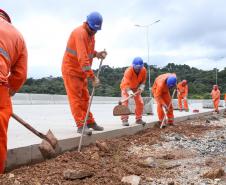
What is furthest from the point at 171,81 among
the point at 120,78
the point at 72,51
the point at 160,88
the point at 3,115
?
the point at 120,78

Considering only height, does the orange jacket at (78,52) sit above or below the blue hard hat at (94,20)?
below

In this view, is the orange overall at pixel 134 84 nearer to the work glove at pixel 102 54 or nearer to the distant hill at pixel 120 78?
the work glove at pixel 102 54

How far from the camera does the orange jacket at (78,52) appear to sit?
684 cm

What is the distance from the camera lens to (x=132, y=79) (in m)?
10.6

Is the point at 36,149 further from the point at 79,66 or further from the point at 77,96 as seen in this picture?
the point at 79,66

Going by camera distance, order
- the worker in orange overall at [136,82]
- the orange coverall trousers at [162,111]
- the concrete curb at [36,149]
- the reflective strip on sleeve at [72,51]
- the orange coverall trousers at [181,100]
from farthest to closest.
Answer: the orange coverall trousers at [181,100] → the orange coverall trousers at [162,111] → the worker in orange overall at [136,82] → the reflective strip on sleeve at [72,51] → the concrete curb at [36,149]

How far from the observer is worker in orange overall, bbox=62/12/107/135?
6.99 metres

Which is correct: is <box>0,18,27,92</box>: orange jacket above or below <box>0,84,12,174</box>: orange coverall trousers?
above

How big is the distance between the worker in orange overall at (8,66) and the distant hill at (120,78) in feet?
68.6

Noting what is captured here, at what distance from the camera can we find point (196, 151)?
714 centimetres

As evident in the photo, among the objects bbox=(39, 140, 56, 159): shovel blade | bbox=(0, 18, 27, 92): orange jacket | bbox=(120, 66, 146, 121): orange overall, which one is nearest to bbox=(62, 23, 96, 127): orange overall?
bbox=(39, 140, 56, 159): shovel blade

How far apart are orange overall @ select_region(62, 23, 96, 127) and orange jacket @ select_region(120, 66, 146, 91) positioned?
3.04 m

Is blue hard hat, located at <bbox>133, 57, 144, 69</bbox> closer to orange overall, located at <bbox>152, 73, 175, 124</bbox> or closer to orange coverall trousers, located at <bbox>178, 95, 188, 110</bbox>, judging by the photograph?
orange overall, located at <bbox>152, 73, 175, 124</bbox>

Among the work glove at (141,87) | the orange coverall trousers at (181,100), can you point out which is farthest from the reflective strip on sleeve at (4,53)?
the orange coverall trousers at (181,100)
